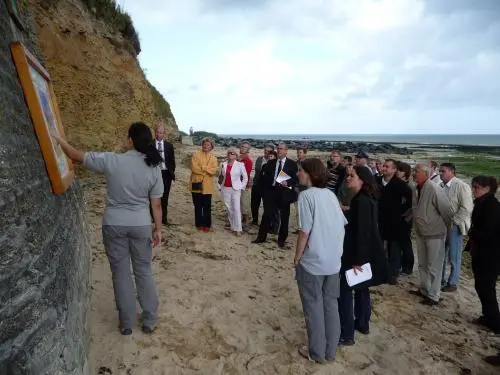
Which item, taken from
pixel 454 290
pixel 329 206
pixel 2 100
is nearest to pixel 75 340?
pixel 2 100

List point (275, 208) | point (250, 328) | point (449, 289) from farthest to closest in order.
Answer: point (275, 208) < point (449, 289) < point (250, 328)

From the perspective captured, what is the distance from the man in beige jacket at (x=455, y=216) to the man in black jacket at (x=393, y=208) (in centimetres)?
63

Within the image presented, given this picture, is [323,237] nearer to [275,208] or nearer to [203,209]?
[275,208]

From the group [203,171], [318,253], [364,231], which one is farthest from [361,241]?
[203,171]

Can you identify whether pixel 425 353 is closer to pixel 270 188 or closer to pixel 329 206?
pixel 329 206

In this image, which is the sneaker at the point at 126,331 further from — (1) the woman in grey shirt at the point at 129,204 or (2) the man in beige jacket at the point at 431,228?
(2) the man in beige jacket at the point at 431,228

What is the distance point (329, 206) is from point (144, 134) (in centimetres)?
185

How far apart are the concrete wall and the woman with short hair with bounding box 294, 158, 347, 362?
2.01 m

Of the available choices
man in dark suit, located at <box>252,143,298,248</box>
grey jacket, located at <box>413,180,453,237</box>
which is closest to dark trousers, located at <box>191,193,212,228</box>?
man in dark suit, located at <box>252,143,298,248</box>

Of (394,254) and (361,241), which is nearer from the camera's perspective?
(361,241)

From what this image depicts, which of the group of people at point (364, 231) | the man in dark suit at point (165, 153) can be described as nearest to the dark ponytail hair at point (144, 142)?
the group of people at point (364, 231)

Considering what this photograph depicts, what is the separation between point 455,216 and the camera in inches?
225

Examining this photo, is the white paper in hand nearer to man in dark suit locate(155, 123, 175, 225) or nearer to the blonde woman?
the blonde woman

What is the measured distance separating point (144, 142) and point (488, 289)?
4425 mm
